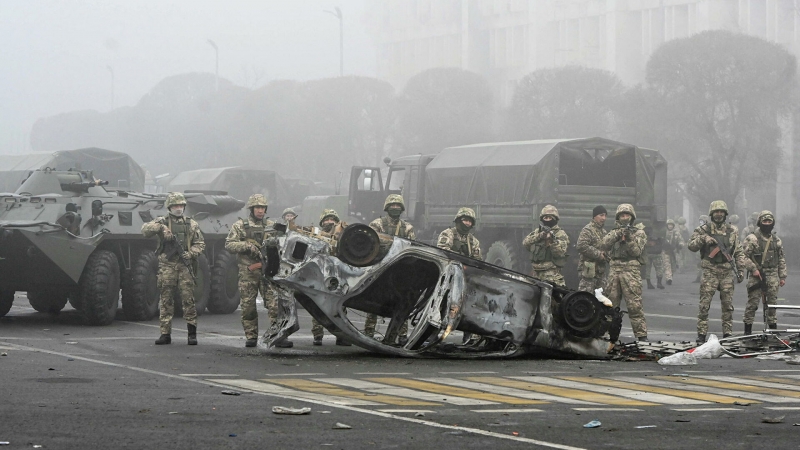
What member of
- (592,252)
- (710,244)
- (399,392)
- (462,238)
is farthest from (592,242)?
(399,392)

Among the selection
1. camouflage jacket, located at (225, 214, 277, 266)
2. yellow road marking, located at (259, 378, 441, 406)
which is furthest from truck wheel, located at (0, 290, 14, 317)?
yellow road marking, located at (259, 378, 441, 406)

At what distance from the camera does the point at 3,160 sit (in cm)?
3684

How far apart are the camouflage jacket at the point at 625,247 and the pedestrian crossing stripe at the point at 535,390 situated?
412 centimetres

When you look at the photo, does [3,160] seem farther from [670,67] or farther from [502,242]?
[670,67]

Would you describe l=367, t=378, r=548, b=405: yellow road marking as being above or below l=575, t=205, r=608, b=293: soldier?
below

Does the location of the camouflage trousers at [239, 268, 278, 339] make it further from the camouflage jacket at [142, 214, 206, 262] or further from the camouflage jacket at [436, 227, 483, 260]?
the camouflage jacket at [436, 227, 483, 260]

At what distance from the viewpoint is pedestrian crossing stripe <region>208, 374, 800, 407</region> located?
941 cm

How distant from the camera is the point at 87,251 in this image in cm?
1698

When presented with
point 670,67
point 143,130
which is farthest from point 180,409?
point 143,130

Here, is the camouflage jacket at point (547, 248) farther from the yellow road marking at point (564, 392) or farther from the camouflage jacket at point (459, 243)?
the yellow road marking at point (564, 392)

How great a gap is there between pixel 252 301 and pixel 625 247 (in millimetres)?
4440

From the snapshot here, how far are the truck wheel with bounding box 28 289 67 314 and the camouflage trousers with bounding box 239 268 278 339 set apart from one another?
5121 millimetres

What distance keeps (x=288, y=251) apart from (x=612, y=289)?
4.62m

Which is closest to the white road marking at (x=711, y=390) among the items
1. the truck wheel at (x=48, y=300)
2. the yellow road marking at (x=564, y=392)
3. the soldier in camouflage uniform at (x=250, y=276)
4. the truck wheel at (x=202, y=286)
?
the yellow road marking at (x=564, y=392)
